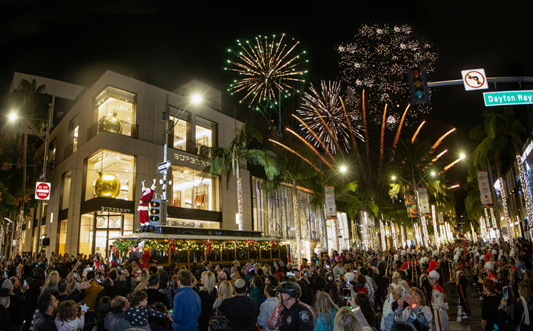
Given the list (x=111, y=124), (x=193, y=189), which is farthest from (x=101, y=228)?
(x=193, y=189)

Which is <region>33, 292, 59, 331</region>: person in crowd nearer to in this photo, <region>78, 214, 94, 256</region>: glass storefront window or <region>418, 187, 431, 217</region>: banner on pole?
<region>78, 214, 94, 256</region>: glass storefront window

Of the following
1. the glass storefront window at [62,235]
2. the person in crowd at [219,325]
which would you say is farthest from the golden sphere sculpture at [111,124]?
the person in crowd at [219,325]

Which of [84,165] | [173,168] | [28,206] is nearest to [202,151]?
[173,168]

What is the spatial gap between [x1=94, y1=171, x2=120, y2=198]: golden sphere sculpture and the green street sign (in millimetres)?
23350

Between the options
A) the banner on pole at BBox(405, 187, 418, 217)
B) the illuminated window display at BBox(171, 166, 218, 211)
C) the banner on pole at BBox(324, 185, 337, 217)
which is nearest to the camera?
the illuminated window display at BBox(171, 166, 218, 211)

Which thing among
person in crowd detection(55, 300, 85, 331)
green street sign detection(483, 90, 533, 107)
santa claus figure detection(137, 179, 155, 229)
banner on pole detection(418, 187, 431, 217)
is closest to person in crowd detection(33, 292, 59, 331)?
person in crowd detection(55, 300, 85, 331)

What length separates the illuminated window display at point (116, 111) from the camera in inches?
1066

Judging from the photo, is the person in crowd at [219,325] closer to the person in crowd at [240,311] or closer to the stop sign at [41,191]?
the person in crowd at [240,311]

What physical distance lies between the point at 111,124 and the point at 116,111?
142 cm

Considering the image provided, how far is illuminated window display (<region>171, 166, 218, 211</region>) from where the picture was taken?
102 feet

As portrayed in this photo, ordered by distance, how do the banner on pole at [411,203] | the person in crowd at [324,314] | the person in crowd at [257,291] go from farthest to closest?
the banner on pole at [411,203]
the person in crowd at [257,291]
the person in crowd at [324,314]

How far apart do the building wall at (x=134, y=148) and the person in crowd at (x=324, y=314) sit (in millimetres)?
23976

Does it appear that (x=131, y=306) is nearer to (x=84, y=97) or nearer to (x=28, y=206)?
(x=84, y=97)

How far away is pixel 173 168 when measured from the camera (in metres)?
30.6
